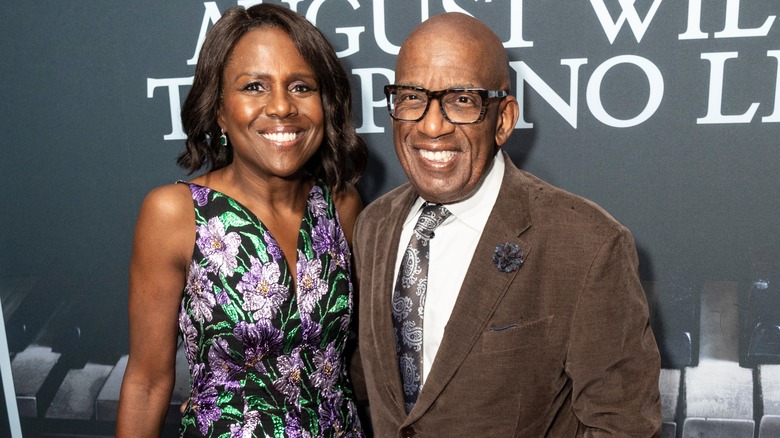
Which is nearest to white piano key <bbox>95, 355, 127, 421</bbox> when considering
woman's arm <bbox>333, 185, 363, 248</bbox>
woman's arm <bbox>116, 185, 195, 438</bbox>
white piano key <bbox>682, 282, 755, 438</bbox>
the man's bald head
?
woman's arm <bbox>116, 185, 195, 438</bbox>

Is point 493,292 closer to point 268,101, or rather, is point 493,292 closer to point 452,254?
point 452,254

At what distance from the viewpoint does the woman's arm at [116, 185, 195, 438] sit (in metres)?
1.73

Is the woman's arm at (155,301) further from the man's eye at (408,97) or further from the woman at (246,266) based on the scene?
the man's eye at (408,97)

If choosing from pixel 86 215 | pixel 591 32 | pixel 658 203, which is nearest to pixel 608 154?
pixel 658 203

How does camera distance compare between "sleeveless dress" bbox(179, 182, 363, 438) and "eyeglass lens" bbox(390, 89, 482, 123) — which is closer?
"eyeglass lens" bbox(390, 89, 482, 123)

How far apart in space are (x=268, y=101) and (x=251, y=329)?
0.56 m

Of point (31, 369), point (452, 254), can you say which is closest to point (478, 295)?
point (452, 254)

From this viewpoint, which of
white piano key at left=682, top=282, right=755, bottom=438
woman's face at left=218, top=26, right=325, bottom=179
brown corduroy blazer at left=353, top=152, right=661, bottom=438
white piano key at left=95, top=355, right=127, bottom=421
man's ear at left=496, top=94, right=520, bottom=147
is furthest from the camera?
white piano key at left=95, top=355, right=127, bottom=421

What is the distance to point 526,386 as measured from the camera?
4.88 ft

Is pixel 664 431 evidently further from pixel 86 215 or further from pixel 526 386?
pixel 86 215

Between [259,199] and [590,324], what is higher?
[259,199]

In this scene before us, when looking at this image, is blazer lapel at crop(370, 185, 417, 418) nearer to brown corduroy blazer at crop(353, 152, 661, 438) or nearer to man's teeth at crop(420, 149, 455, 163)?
brown corduroy blazer at crop(353, 152, 661, 438)

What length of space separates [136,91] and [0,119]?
556mm

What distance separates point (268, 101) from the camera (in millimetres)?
1717
